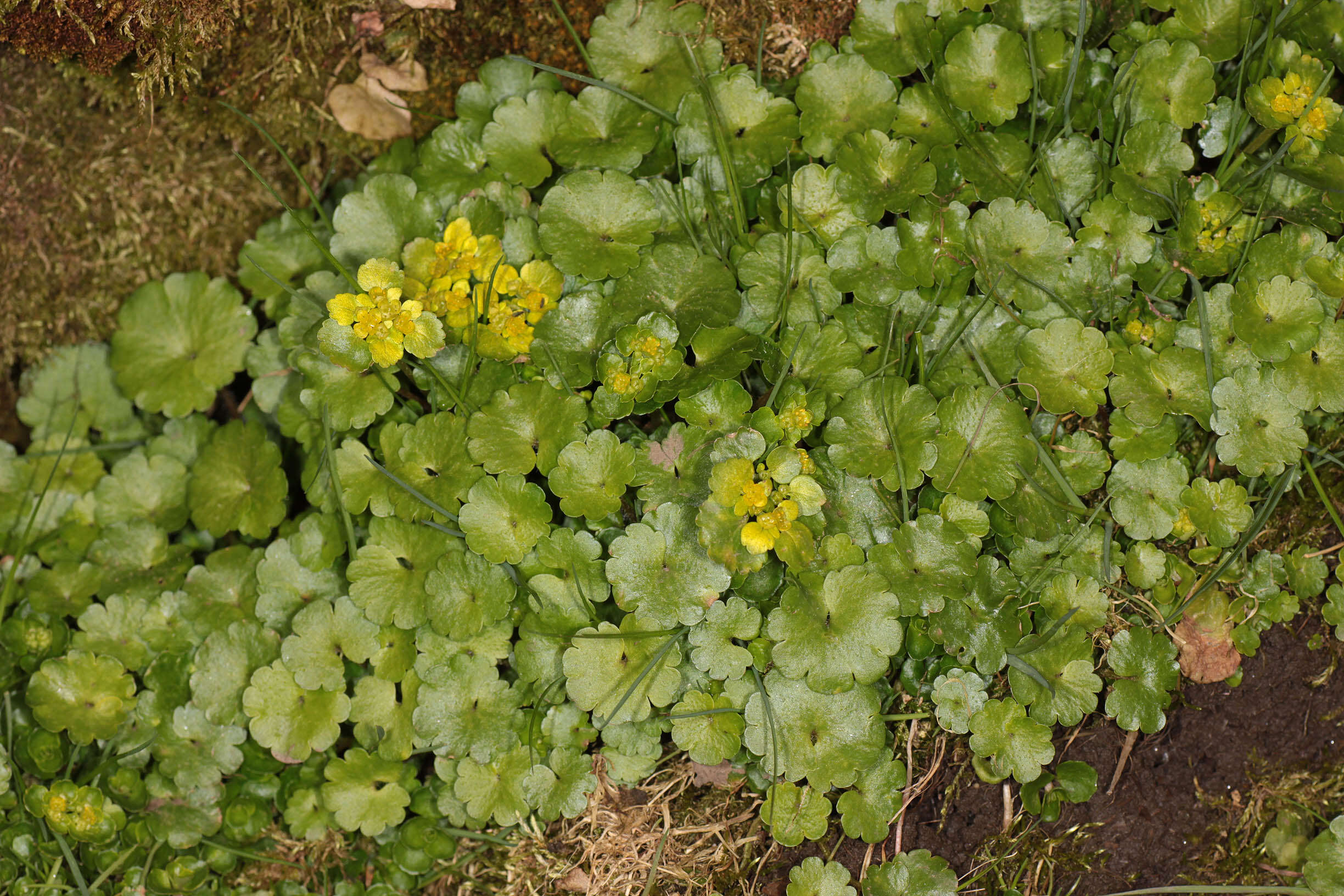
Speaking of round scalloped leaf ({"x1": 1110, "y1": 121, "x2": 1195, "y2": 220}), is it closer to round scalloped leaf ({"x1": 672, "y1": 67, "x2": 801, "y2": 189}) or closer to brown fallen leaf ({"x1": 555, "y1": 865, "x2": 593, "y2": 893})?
round scalloped leaf ({"x1": 672, "y1": 67, "x2": 801, "y2": 189})

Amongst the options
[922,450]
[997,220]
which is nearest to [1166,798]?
[922,450]

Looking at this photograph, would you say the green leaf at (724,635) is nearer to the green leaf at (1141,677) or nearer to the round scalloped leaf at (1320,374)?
the green leaf at (1141,677)

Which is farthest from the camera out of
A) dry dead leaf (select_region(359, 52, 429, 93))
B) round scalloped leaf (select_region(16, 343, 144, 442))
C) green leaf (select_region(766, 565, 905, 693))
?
round scalloped leaf (select_region(16, 343, 144, 442))

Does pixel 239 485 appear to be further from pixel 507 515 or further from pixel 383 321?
pixel 507 515

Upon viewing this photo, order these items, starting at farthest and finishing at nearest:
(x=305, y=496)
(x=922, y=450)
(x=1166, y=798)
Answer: (x=305, y=496) → (x=1166, y=798) → (x=922, y=450)

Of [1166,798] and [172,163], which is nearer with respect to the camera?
[1166,798]

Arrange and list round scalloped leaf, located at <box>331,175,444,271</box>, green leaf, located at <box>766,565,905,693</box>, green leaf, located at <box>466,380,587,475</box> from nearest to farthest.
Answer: green leaf, located at <box>766,565,905,693</box>
green leaf, located at <box>466,380,587,475</box>
round scalloped leaf, located at <box>331,175,444,271</box>

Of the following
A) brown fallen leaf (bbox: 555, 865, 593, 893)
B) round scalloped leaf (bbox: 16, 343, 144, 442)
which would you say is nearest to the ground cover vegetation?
brown fallen leaf (bbox: 555, 865, 593, 893)

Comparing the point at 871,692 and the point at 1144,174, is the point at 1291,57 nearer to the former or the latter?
the point at 1144,174
